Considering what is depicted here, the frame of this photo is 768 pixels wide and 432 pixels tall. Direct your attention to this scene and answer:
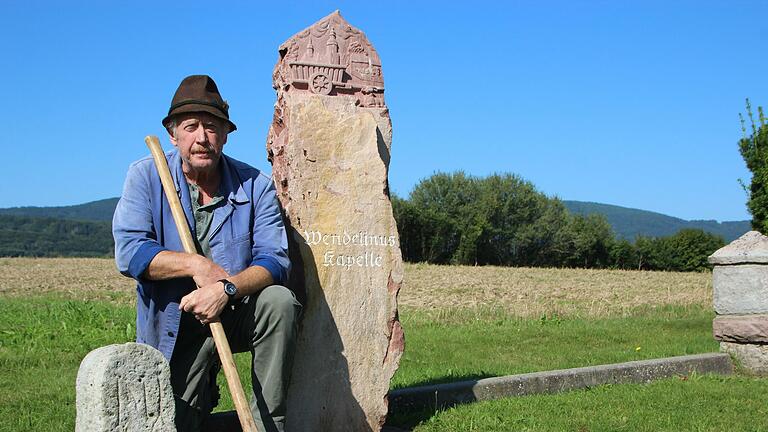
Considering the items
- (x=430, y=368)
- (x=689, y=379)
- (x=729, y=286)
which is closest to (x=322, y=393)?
(x=430, y=368)

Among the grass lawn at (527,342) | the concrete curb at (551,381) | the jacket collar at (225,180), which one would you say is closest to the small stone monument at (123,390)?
the jacket collar at (225,180)

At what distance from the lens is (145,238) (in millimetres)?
4543

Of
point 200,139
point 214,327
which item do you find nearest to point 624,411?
point 214,327

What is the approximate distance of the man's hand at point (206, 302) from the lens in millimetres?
4211

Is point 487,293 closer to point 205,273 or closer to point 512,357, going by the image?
point 512,357

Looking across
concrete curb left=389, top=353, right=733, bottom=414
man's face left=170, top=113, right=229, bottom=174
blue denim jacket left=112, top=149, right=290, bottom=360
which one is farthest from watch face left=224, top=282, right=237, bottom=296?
concrete curb left=389, top=353, right=733, bottom=414

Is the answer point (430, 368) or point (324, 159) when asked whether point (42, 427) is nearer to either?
point (324, 159)

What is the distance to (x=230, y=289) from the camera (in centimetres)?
430

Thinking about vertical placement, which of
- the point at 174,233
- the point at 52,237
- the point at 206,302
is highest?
the point at 52,237

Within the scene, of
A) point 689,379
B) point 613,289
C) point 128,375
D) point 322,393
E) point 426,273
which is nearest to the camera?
point 128,375

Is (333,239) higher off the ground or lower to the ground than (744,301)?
higher

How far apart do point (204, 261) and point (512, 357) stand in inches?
225

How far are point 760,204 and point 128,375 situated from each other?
8780 mm

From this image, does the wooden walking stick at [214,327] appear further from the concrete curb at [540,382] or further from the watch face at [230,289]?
the concrete curb at [540,382]
